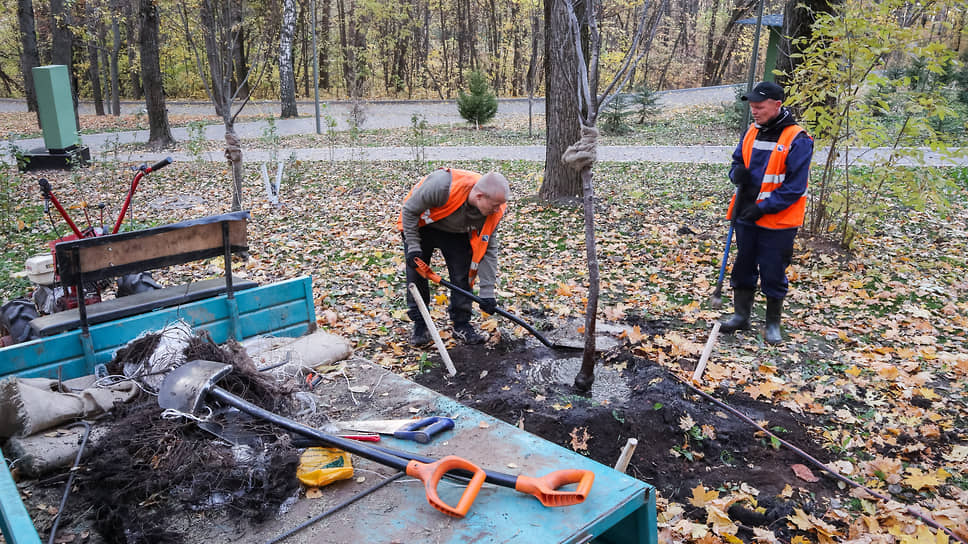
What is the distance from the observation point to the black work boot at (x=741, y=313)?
532 centimetres

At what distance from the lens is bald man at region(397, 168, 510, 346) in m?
4.57

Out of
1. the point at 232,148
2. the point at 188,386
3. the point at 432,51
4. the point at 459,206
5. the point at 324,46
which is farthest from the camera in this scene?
the point at 432,51

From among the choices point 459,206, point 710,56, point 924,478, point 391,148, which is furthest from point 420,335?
point 710,56

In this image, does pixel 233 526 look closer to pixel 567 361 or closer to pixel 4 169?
pixel 567 361

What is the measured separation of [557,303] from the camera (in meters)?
5.97

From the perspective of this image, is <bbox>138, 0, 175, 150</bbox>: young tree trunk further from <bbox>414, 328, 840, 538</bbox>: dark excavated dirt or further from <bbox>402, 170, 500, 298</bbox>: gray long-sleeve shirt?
<bbox>414, 328, 840, 538</bbox>: dark excavated dirt

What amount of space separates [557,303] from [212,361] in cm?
346

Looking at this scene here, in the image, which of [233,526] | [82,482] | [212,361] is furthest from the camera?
[212,361]

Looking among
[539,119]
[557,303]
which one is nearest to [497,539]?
[557,303]

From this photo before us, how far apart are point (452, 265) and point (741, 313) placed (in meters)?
2.46

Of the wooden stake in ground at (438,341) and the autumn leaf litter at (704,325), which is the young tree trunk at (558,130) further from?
the wooden stake in ground at (438,341)

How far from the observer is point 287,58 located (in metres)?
22.5

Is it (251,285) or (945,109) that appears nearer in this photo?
(251,285)

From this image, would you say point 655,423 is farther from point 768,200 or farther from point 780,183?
point 780,183
